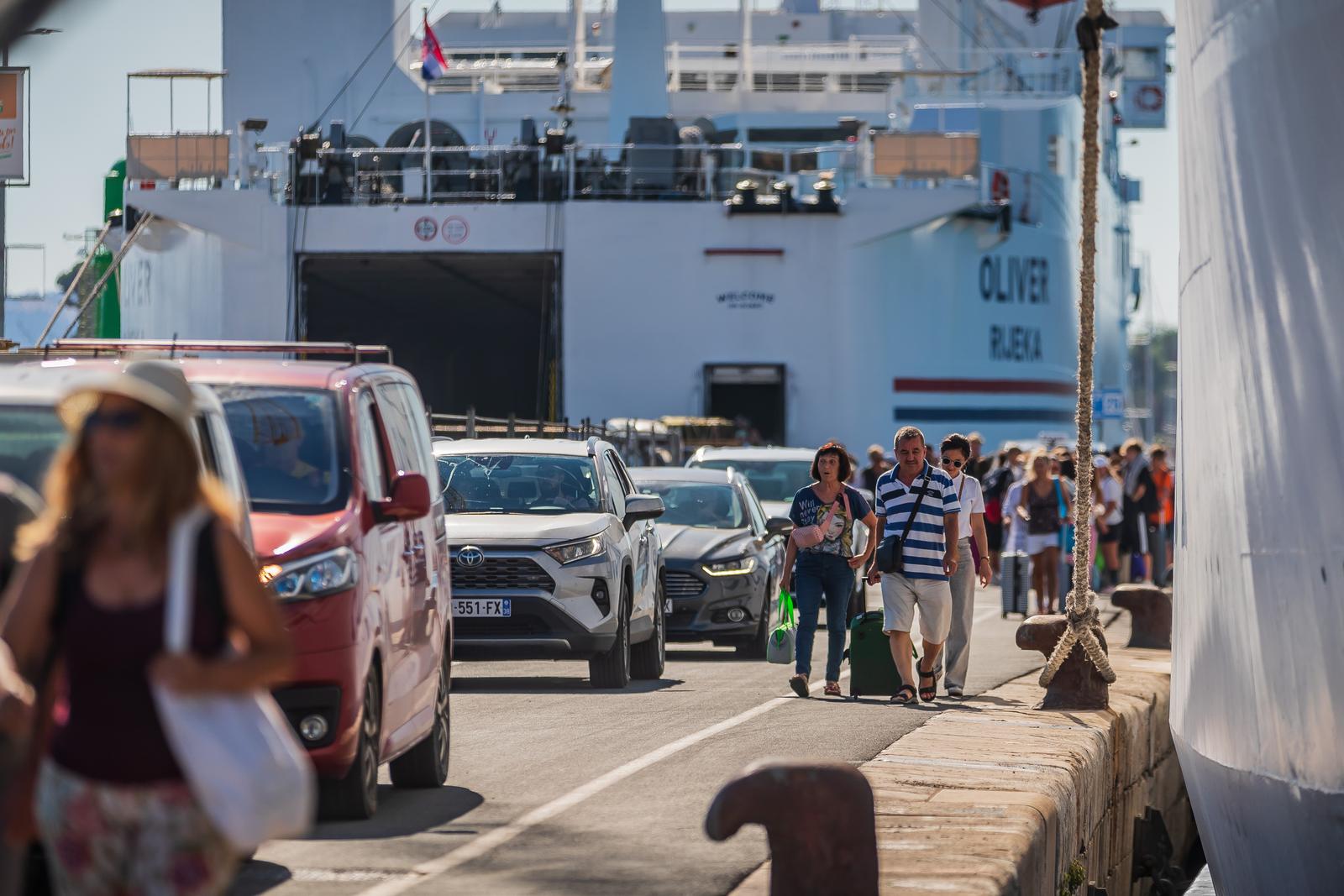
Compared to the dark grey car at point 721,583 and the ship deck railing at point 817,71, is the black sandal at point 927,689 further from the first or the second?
the ship deck railing at point 817,71

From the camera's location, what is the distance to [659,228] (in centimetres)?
4184

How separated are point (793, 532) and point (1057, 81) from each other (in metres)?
44.5

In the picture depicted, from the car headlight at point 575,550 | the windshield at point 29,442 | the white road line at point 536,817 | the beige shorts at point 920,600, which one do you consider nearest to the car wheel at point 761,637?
the car headlight at point 575,550

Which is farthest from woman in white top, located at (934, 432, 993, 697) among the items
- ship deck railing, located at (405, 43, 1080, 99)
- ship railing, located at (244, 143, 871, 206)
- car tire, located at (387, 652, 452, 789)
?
ship deck railing, located at (405, 43, 1080, 99)

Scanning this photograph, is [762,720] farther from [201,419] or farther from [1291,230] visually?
[201,419]

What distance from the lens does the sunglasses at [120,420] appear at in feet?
12.9

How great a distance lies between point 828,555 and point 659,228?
28260 millimetres

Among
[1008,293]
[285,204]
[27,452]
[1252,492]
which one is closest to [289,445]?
[27,452]

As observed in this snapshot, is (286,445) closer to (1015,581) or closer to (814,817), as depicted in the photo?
(814,817)

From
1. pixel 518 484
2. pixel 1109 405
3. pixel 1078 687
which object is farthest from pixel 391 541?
pixel 1109 405

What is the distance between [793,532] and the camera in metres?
14.0

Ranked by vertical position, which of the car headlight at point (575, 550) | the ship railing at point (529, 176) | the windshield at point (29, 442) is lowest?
the car headlight at point (575, 550)

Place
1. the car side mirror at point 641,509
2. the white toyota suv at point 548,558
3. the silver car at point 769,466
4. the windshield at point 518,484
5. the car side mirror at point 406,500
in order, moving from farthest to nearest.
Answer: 1. the silver car at point 769,466
2. the windshield at point 518,484
3. the car side mirror at point 641,509
4. the white toyota suv at point 548,558
5. the car side mirror at point 406,500

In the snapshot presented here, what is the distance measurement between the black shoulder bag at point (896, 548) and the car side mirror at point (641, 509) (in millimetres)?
2567
